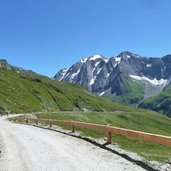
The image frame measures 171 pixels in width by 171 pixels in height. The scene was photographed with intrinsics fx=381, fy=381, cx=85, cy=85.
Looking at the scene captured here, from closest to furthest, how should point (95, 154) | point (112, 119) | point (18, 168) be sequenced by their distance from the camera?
point (18, 168) → point (95, 154) → point (112, 119)

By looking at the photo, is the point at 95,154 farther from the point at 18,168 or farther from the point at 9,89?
the point at 9,89

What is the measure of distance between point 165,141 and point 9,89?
6966 inches

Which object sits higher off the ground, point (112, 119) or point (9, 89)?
point (9, 89)

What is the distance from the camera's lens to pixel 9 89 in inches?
7470

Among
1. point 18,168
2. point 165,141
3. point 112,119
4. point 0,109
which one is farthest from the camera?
point 112,119

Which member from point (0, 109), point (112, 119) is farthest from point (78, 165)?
point (112, 119)

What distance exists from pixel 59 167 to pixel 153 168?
4.09 meters

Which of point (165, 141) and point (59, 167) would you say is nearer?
point (59, 167)

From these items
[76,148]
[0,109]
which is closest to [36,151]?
[76,148]

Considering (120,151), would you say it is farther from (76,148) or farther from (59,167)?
(59,167)

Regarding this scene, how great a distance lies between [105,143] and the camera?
25.4 m

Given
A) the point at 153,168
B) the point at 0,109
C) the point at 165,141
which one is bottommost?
the point at 153,168

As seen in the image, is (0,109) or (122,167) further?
(0,109)

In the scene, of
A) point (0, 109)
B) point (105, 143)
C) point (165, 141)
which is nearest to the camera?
point (165, 141)
